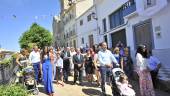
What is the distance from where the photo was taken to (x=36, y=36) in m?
57.8

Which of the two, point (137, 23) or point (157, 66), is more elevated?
point (137, 23)

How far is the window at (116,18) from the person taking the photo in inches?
927

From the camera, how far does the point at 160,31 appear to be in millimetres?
15602

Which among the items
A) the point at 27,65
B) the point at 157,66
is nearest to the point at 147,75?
the point at 157,66

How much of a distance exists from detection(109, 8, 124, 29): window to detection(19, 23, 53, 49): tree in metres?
31.5

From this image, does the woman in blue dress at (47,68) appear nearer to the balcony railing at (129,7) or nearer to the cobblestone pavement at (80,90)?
the cobblestone pavement at (80,90)

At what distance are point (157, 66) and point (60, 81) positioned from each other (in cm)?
563

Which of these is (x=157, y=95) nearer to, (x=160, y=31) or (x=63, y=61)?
(x=160, y=31)

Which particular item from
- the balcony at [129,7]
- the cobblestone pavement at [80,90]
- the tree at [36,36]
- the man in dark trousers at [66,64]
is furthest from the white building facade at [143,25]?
the tree at [36,36]

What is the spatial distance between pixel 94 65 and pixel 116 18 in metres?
10.8

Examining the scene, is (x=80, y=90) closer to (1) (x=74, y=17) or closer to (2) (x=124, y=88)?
(2) (x=124, y=88)

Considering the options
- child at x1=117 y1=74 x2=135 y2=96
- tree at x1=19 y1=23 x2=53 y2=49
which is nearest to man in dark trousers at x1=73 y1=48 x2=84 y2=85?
child at x1=117 y1=74 x2=135 y2=96

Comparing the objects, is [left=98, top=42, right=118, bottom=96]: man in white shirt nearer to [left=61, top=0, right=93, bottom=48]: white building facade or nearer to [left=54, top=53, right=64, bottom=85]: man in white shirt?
[left=54, top=53, right=64, bottom=85]: man in white shirt

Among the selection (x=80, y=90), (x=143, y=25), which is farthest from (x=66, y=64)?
(x=143, y=25)
